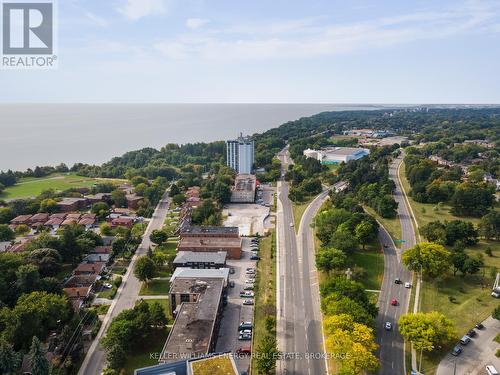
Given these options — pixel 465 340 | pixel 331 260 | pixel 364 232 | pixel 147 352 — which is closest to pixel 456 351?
pixel 465 340

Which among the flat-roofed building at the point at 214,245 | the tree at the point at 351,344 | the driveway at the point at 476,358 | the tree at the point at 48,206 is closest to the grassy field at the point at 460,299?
the driveway at the point at 476,358

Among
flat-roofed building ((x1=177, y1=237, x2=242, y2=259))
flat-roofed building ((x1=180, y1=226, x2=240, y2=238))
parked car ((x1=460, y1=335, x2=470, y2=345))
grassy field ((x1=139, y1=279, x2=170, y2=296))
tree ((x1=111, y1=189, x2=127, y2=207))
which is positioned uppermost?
tree ((x1=111, y1=189, x2=127, y2=207))

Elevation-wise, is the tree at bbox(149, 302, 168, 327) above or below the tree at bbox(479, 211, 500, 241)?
below

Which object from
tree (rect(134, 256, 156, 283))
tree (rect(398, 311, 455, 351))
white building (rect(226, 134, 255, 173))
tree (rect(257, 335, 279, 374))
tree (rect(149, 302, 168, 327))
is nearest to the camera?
tree (rect(257, 335, 279, 374))

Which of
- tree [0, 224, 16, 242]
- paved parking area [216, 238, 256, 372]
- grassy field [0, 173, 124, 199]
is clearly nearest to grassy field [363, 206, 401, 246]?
paved parking area [216, 238, 256, 372]

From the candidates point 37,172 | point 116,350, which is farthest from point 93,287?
point 37,172

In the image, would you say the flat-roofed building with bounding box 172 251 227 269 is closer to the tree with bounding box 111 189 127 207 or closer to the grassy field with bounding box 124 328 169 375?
the grassy field with bounding box 124 328 169 375

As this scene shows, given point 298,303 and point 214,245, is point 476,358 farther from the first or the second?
point 214,245
